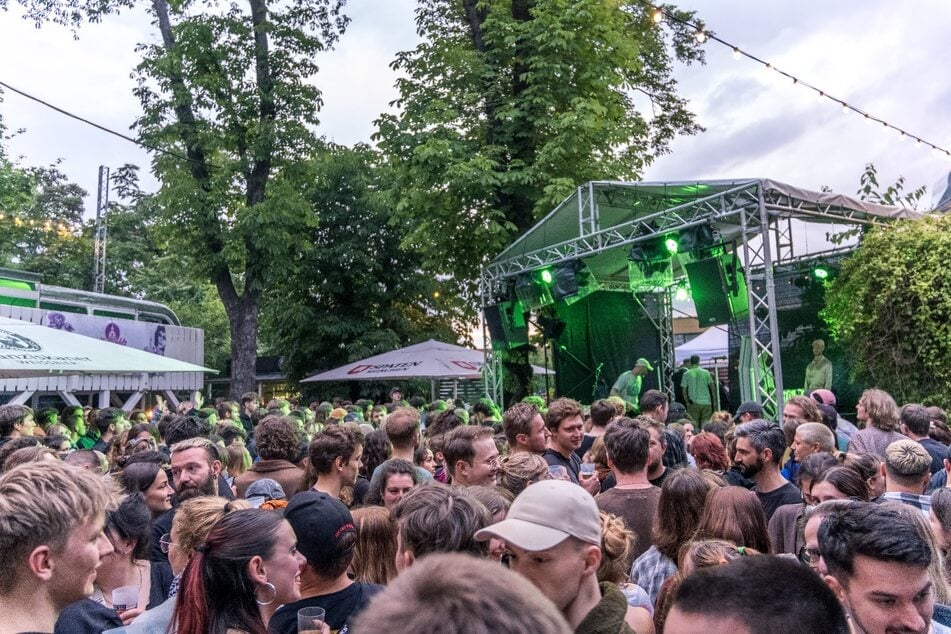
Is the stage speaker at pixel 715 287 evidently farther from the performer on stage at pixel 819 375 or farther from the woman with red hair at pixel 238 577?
the woman with red hair at pixel 238 577

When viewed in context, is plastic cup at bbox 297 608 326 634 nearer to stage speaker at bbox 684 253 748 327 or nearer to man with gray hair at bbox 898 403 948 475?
man with gray hair at bbox 898 403 948 475

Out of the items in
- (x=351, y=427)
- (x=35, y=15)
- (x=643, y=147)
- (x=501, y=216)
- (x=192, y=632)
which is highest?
(x=35, y=15)

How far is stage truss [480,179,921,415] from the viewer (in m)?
9.60

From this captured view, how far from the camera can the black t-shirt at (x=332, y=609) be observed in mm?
2406

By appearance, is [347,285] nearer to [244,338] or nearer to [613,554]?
[244,338]

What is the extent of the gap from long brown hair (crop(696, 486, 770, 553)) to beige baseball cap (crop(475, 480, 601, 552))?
4.44ft

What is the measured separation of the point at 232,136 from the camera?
18500 millimetres

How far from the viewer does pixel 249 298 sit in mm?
18984

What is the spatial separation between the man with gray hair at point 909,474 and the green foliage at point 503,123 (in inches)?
431

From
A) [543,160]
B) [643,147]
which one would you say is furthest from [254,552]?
[643,147]

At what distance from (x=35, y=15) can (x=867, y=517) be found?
22452 millimetres

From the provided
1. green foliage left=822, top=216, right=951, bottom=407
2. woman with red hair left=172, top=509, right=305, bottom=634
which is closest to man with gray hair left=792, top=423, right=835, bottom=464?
woman with red hair left=172, top=509, right=305, bottom=634

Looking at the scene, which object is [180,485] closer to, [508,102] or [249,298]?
[508,102]

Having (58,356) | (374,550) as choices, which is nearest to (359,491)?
(374,550)
